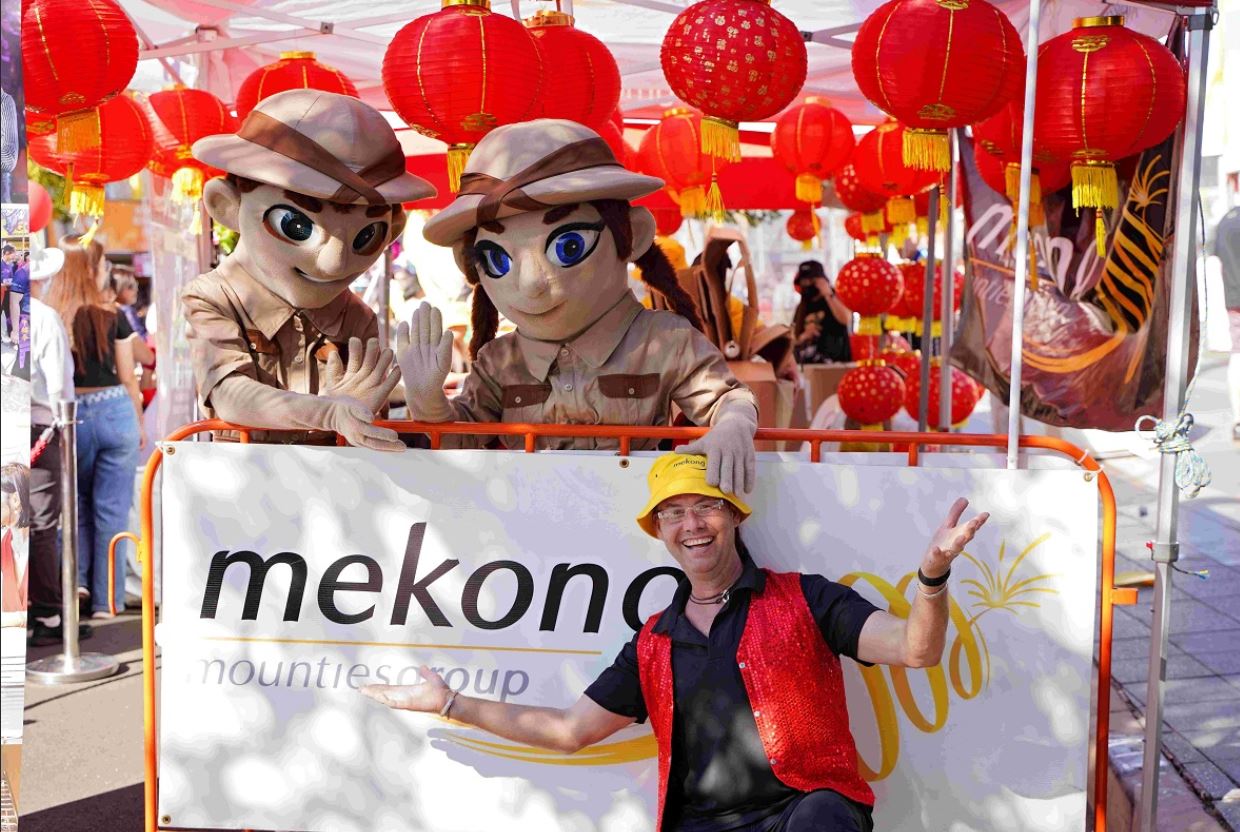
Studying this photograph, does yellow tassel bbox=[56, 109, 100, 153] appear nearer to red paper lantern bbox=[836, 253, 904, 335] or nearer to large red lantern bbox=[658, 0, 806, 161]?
large red lantern bbox=[658, 0, 806, 161]

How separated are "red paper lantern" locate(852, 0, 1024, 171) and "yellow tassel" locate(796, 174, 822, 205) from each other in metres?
3.14

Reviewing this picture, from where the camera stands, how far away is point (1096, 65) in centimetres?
407

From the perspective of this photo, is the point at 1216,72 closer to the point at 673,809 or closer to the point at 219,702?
the point at 673,809

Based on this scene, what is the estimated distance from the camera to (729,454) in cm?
296

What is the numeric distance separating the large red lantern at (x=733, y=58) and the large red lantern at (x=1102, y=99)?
85 cm

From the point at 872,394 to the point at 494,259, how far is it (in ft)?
16.2

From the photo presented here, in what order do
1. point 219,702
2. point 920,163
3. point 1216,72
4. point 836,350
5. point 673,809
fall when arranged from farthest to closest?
point 836,350 → point 1216,72 → point 920,163 → point 219,702 → point 673,809

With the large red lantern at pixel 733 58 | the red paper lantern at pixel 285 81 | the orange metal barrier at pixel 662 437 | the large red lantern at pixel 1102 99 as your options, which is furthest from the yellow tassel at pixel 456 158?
the large red lantern at pixel 1102 99

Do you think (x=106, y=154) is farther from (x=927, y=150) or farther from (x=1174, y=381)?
(x=1174, y=381)

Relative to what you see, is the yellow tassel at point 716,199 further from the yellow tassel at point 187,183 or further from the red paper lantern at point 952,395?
the red paper lantern at point 952,395

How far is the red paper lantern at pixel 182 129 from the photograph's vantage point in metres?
5.97

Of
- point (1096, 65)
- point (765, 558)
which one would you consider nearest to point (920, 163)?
point (1096, 65)

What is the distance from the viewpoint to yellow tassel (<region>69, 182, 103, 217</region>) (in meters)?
5.32

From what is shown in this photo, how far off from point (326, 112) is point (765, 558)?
1.81 m
